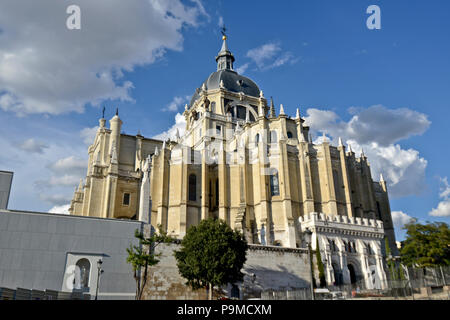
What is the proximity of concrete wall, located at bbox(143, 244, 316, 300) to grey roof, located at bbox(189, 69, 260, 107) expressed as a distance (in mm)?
35967

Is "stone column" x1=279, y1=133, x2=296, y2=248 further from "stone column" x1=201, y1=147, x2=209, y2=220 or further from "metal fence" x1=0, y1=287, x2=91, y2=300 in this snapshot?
"metal fence" x1=0, y1=287, x2=91, y2=300

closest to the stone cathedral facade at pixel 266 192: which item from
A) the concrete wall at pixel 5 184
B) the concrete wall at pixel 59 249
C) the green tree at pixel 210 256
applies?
the concrete wall at pixel 59 249

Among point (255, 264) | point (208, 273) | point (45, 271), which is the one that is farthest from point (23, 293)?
point (255, 264)

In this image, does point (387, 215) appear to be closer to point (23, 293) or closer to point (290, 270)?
point (290, 270)

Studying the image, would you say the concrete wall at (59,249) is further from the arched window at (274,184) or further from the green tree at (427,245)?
the green tree at (427,245)

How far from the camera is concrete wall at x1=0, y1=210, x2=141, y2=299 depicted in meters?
24.4

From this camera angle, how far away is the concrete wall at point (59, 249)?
24.4 meters

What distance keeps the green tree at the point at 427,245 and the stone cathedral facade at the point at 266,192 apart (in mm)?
2745

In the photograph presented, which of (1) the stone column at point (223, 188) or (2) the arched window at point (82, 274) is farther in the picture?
(1) the stone column at point (223, 188)

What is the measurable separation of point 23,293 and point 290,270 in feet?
71.7

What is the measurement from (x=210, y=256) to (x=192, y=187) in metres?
17.9

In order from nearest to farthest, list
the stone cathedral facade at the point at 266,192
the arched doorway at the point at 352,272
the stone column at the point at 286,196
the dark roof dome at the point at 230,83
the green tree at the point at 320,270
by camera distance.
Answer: the green tree at the point at 320,270, the arched doorway at the point at 352,272, the stone column at the point at 286,196, the stone cathedral facade at the point at 266,192, the dark roof dome at the point at 230,83

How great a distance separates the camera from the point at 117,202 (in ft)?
148

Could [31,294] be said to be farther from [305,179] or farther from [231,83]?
[231,83]
